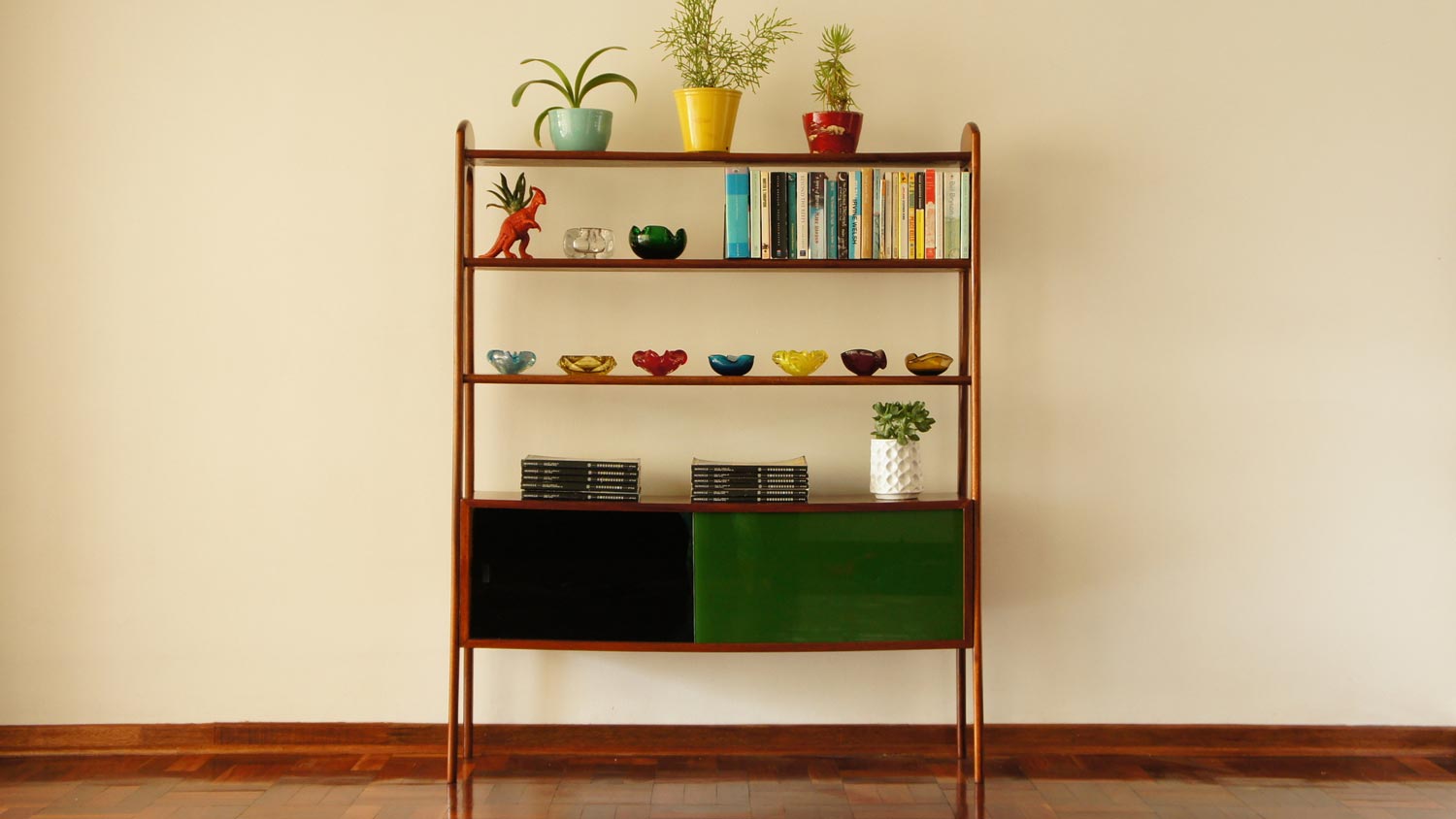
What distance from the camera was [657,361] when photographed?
3.09m

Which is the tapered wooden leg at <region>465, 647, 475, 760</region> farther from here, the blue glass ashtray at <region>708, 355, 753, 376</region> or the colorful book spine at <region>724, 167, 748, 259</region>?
the colorful book spine at <region>724, 167, 748, 259</region>

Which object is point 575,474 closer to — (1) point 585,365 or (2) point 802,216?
(1) point 585,365

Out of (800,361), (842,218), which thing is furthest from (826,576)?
(842,218)

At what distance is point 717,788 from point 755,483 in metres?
0.82

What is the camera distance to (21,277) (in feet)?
10.8

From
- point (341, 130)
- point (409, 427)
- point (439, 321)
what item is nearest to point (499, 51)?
point (341, 130)

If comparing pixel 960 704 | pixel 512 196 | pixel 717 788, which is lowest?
pixel 717 788

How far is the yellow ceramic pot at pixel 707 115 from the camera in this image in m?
3.06

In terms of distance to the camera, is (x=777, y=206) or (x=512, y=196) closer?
(x=777, y=206)

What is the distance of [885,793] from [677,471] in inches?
41.9

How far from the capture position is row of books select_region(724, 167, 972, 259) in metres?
3.05

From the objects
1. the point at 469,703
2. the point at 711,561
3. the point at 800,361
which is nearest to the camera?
the point at 711,561

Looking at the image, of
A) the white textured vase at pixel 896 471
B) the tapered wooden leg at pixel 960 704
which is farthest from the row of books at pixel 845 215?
the tapered wooden leg at pixel 960 704

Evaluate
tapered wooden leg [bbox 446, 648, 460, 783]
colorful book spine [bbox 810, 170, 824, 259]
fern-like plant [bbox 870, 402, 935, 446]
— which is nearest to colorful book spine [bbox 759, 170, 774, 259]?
colorful book spine [bbox 810, 170, 824, 259]
